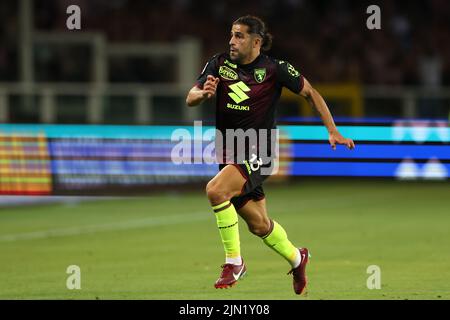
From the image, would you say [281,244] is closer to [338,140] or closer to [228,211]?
[228,211]

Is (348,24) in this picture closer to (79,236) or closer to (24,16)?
(24,16)

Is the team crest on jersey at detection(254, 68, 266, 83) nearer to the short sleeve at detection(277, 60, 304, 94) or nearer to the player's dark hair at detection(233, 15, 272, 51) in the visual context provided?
the short sleeve at detection(277, 60, 304, 94)

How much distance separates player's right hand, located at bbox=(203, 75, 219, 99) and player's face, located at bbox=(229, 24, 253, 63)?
0.43m

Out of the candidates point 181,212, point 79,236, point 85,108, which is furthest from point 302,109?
point 79,236

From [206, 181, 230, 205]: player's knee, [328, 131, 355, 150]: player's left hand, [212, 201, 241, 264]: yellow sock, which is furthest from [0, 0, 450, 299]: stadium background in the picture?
[328, 131, 355, 150]: player's left hand

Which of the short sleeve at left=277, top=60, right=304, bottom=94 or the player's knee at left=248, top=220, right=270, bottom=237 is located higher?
the short sleeve at left=277, top=60, right=304, bottom=94

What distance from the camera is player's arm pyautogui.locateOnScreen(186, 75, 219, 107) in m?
9.20

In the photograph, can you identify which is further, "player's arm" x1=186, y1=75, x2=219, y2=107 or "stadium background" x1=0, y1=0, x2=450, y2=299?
"stadium background" x1=0, y1=0, x2=450, y2=299

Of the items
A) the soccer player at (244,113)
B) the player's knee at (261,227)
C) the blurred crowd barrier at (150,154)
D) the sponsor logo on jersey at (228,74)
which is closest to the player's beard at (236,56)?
the soccer player at (244,113)

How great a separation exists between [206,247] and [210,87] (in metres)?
5.59

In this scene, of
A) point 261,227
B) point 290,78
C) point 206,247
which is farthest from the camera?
point 206,247

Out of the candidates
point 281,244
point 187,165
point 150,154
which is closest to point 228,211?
point 281,244

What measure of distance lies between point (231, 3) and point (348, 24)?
127 inches

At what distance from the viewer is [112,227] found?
17.2m
